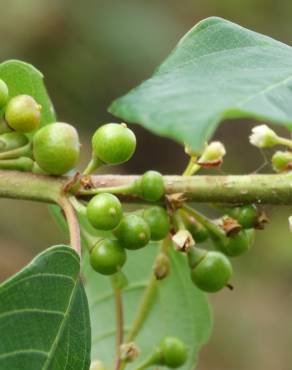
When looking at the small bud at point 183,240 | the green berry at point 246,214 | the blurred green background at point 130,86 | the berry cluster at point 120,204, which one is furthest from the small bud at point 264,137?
the blurred green background at point 130,86

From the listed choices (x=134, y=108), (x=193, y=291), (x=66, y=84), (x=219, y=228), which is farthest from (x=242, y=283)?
(x=134, y=108)

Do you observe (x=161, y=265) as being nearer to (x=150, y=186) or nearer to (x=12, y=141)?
(x=150, y=186)

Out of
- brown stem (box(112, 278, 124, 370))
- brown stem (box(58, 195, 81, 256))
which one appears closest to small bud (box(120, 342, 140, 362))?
brown stem (box(112, 278, 124, 370))

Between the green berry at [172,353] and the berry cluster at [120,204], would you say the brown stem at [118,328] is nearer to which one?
the green berry at [172,353]

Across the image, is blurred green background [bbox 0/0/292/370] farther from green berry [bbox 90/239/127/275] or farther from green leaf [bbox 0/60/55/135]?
green berry [bbox 90/239/127/275]

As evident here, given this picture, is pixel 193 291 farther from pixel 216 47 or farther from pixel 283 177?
pixel 216 47

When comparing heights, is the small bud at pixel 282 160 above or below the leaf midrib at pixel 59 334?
above
